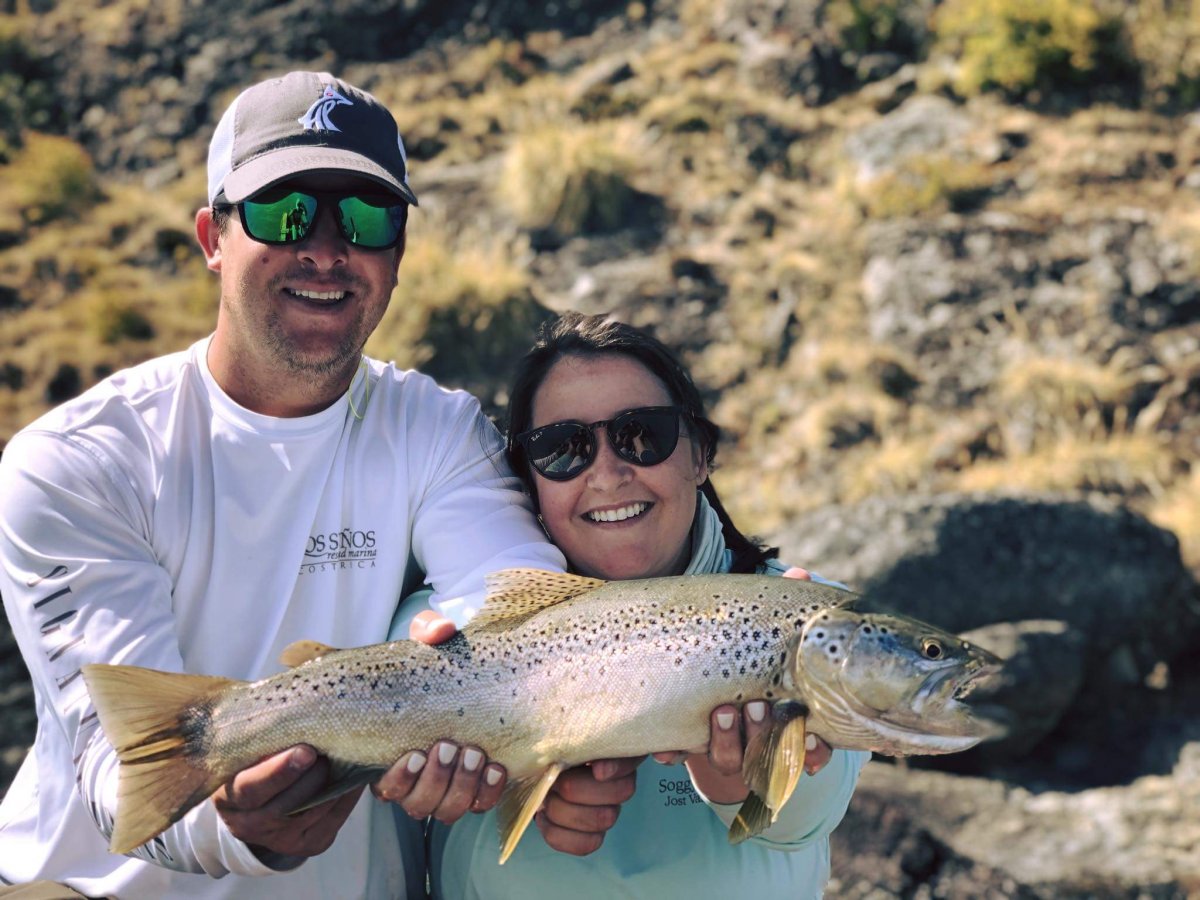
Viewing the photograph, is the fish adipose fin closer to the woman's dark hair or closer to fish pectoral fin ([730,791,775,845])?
fish pectoral fin ([730,791,775,845])

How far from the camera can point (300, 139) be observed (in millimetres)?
3453

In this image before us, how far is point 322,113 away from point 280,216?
0.33 meters

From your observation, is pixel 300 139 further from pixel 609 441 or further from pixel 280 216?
pixel 609 441

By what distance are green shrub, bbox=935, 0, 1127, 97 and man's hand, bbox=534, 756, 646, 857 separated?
14789 mm

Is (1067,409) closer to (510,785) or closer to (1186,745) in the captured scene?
(1186,745)

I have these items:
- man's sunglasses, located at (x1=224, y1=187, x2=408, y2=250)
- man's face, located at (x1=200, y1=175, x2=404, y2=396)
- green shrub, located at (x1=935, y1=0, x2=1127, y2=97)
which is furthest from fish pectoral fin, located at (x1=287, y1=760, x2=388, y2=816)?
green shrub, located at (x1=935, y1=0, x2=1127, y2=97)

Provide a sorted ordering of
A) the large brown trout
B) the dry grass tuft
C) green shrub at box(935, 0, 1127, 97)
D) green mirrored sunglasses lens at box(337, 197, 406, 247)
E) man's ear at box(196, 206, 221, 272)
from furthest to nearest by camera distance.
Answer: green shrub at box(935, 0, 1127, 97) → the dry grass tuft → man's ear at box(196, 206, 221, 272) → green mirrored sunglasses lens at box(337, 197, 406, 247) → the large brown trout

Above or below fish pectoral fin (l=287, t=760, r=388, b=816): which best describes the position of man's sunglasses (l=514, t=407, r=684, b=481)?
above

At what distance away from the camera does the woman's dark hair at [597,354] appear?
371cm

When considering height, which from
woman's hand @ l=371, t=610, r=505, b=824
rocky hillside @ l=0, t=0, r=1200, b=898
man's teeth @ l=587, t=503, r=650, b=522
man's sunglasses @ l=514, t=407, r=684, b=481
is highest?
man's sunglasses @ l=514, t=407, r=684, b=481

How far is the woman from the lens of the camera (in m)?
3.16

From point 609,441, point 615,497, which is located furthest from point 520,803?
point 609,441

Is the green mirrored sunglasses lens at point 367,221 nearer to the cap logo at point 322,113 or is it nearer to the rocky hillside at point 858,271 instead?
the cap logo at point 322,113

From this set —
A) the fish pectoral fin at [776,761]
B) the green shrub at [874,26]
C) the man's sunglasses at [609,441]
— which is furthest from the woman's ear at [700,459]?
the green shrub at [874,26]
